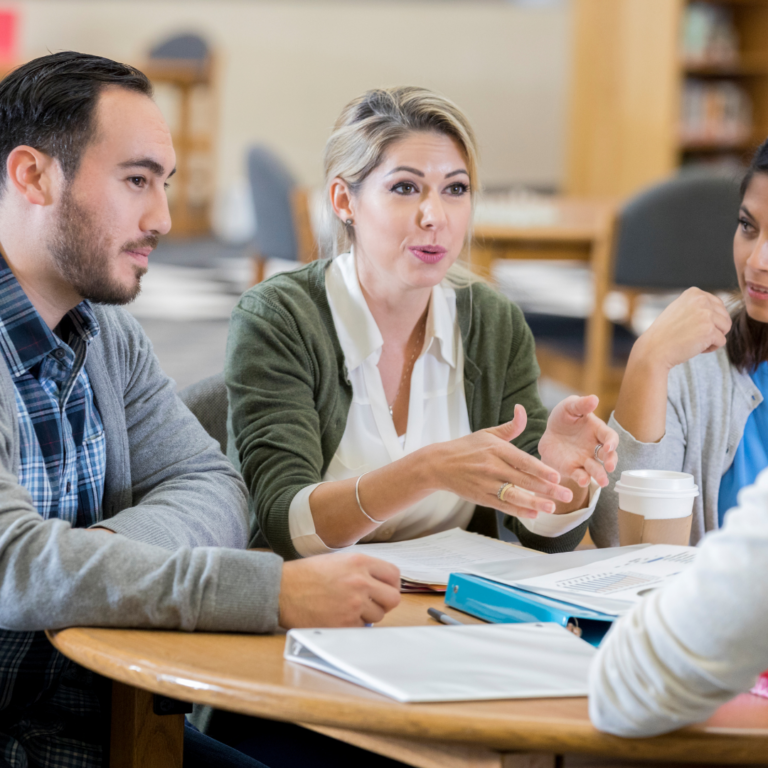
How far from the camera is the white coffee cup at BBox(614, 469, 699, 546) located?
45.8 inches

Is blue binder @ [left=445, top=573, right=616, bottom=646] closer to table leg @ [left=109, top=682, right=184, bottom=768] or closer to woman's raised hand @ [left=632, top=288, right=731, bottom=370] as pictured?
table leg @ [left=109, top=682, right=184, bottom=768]

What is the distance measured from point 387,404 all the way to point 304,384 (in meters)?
0.16

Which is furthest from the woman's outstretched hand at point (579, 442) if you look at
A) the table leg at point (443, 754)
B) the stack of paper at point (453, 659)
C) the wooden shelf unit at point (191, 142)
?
the wooden shelf unit at point (191, 142)

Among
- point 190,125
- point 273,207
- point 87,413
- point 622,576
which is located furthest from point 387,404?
point 190,125

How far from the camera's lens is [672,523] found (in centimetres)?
118

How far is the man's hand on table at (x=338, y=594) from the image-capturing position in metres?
0.94

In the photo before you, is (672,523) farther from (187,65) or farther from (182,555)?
(187,65)

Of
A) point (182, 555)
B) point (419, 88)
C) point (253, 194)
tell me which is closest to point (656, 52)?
point (253, 194)

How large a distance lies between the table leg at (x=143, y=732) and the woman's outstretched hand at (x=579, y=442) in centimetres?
55

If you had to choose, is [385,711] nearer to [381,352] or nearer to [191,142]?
[381,352]

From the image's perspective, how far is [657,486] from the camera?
1.17 meters

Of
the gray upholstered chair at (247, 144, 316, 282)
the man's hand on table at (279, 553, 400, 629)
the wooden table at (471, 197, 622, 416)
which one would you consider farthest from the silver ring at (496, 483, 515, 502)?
the gray upholstered chair at (247, 144, 316, 282)

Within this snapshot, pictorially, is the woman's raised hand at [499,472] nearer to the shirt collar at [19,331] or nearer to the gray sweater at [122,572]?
the gray sweater at [122,572]

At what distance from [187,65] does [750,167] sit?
7.41 metres
